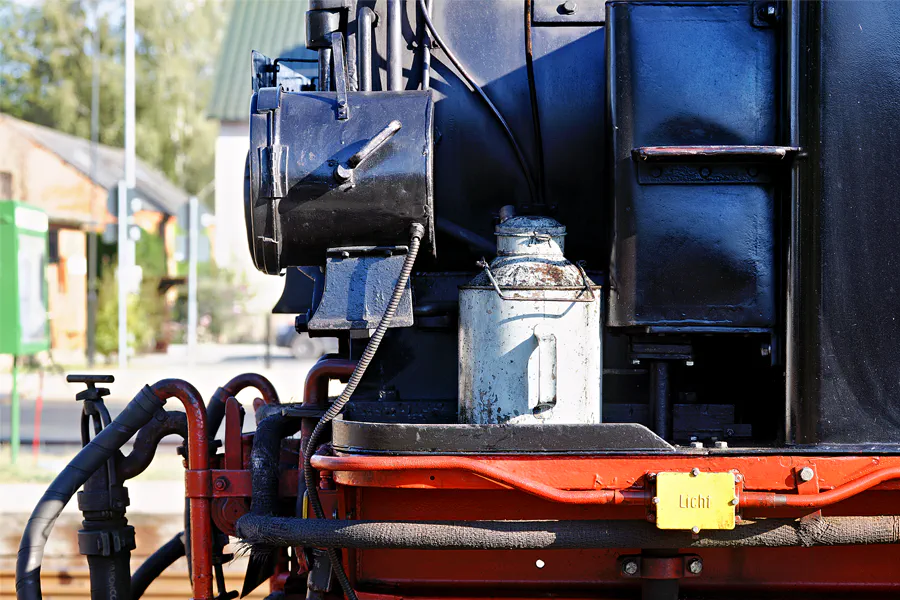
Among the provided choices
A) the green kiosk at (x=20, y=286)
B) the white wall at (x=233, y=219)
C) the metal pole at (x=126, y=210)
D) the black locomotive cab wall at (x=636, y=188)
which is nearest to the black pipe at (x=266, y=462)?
the black locomotive cab wall at (x=636, y=188)

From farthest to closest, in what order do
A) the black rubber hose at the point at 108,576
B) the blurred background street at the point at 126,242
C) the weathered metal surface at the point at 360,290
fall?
1. the blurred background street at the point at 126,242
2. the black rubber hose at the point at 108,576
3. the weathered metal surface at the point at 360,290

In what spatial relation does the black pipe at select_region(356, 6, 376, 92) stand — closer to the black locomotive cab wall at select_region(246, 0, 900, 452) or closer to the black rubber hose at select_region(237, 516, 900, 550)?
the black locomotive cab wall at select_region(246, 0, 900, 452)

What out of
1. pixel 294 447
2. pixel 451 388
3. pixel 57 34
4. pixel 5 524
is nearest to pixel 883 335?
pixel 451 388

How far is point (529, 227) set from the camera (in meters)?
2.89

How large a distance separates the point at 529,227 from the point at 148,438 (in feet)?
5.32

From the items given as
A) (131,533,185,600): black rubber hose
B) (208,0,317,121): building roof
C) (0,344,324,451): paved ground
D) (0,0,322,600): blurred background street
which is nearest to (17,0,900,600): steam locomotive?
(131,533,185,600): black rubber hose

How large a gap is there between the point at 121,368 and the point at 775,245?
1629 centimetres

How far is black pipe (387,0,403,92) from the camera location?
325cm

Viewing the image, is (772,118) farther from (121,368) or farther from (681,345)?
(121,368)

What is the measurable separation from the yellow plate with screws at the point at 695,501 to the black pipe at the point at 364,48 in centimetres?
159

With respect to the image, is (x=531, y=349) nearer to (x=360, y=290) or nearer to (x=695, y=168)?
(x=360, y=290)

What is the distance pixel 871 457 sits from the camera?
98.7 inches

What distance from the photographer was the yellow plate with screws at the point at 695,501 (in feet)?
8.06

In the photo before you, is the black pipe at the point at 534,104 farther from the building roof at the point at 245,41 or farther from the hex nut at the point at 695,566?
the building roof at the point at 245,41
